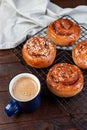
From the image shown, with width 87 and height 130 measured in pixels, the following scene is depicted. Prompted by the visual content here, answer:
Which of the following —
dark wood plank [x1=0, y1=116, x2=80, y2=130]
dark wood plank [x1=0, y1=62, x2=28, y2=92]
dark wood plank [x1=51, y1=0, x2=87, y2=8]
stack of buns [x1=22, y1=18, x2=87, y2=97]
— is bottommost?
dark wood plank [x1=0, y1=116, x2=80, y2=130]

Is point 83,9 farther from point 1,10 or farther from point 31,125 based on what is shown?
point 31,125

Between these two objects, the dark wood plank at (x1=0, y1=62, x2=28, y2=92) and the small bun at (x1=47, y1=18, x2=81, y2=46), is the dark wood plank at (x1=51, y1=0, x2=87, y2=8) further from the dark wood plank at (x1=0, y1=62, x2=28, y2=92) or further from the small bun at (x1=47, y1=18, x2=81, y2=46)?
the dark wood plank at (x1=0, y1=62, x2=28, y2=92)

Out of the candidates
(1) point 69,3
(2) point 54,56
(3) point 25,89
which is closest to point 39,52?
(2) point 54,56

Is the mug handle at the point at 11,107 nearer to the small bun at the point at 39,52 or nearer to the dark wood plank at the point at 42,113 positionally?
the dark wood plank at the point at 42,113

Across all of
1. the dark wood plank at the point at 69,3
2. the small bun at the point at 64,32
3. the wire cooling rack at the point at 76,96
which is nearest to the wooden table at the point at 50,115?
the wire cooling rack at the point at 76,96

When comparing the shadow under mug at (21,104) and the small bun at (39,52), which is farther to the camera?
the small bun at (39,52)

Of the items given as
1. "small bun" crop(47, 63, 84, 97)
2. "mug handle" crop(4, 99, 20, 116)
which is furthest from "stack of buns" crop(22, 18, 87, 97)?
"mug handle" crop(4, 99, 20, 116)

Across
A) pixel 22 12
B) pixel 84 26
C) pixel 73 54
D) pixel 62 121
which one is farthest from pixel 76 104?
pixel 22 12
